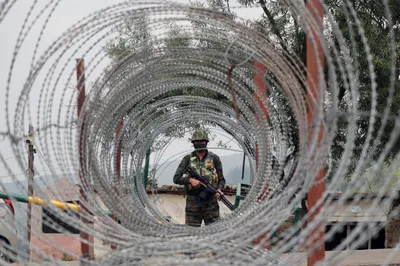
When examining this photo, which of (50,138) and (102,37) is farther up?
(102,37)

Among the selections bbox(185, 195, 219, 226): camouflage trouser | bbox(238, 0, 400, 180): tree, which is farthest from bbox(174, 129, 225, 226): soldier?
bbox(238, 0, 400, 180): tree

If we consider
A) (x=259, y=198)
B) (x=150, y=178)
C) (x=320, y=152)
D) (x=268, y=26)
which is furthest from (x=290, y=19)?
(x=320, y=152)

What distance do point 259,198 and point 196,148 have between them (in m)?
2.26

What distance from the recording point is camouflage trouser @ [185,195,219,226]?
10211 mm

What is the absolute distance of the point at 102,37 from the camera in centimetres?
601

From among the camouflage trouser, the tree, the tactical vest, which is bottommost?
the camouflage trouser

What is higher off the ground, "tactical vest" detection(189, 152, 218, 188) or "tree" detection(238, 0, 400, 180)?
"tree" detection(238, 0, 400, 180)

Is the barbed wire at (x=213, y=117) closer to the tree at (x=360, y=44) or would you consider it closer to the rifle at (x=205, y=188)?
the rifle at (x=205, y=188)

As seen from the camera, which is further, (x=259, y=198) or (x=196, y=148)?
(x=196, y=148)

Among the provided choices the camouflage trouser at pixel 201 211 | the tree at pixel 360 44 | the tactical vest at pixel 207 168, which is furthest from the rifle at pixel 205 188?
the tree at pixel 360 44

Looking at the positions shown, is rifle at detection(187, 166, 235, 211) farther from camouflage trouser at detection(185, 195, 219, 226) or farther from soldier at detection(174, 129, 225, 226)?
camouflage trouser at detection(185, 195, 219, 226)

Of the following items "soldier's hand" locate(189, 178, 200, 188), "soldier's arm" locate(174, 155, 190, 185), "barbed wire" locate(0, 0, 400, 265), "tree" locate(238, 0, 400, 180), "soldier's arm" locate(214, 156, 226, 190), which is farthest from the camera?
"tree" locate(238, 0, 400, 180)

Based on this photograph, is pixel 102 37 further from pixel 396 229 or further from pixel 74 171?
pixel 396 229

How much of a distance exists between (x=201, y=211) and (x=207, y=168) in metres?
0.62
